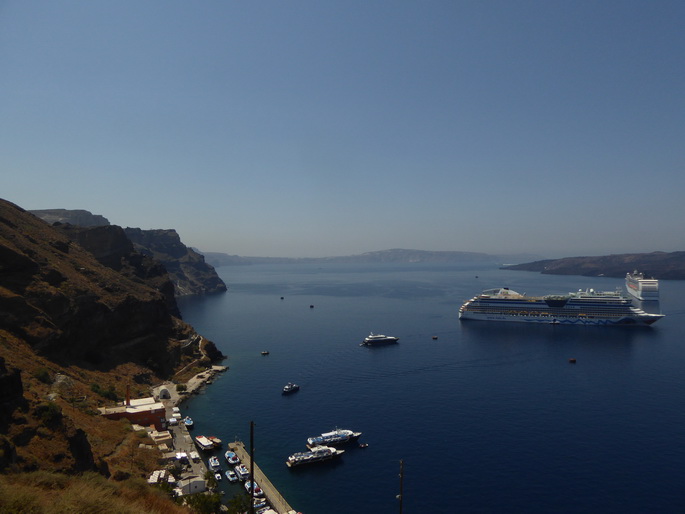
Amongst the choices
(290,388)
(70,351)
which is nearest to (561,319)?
(290,388)

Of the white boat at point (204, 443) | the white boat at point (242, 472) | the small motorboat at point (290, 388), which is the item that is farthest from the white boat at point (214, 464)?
the small motorboat at point (290, 388)

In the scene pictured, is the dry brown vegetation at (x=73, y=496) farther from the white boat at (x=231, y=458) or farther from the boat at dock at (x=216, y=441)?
the boat at dock at (x=216, y=441)

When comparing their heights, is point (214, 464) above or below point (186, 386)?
below

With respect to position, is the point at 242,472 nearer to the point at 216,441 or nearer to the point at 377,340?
the point at 216,441

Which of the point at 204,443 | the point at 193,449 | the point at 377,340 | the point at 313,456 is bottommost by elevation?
the point at 193,449

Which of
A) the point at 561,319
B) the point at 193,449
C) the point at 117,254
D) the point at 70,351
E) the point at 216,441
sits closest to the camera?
the point at 193,449

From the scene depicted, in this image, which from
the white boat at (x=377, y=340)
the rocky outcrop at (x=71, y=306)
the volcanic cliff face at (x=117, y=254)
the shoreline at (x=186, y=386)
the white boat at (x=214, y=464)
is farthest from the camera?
the volcanic cliff face at (x=117, y=254)

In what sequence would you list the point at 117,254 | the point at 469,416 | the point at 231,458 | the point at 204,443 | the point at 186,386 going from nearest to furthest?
the point at 231,458 < the point at 204,443 < the point at 469,416 < the point at 186,386 < the point at 117,254
